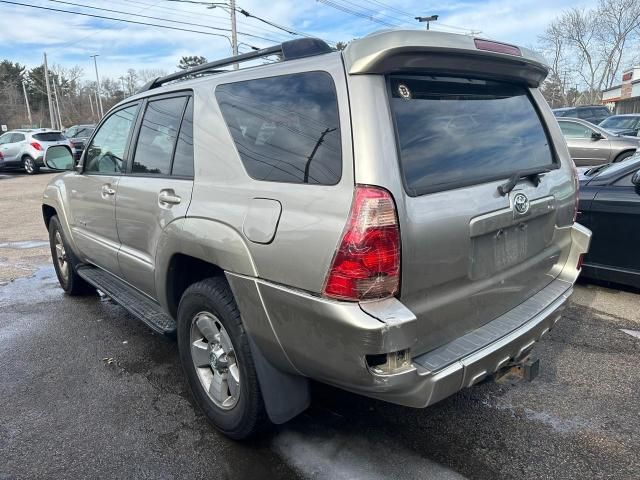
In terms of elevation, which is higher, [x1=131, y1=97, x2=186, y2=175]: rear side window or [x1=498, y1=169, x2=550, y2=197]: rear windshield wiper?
[x1=131, y1=97, x2=186, y2=175]: rear side window

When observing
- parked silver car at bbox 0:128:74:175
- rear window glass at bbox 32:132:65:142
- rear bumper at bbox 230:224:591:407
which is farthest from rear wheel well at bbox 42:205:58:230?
rear window glass at bbox 32:132:65:142

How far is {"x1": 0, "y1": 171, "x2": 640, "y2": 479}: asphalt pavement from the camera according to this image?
8.25 ft

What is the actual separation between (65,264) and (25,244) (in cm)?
346

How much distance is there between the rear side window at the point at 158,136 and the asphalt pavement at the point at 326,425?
1.43m

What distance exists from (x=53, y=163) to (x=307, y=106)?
340cm

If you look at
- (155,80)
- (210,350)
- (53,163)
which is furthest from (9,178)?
(210,350)

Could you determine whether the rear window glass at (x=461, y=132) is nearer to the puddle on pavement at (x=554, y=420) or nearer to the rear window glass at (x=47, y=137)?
the puddle on pavement at (x=554, y=420)

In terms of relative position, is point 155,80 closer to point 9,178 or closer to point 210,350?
point 210,350

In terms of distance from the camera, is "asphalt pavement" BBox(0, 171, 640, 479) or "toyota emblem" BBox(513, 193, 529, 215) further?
"asphalt pavement" BBox(0, 171, 640, 479)

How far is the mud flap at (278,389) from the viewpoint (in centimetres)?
240

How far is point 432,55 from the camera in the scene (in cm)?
214

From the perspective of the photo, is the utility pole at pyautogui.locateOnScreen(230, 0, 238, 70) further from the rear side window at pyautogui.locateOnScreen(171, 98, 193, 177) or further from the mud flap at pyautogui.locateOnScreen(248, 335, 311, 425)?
the mud flap at pyautogui.locateOnScreen(248, 335, 311, 425)

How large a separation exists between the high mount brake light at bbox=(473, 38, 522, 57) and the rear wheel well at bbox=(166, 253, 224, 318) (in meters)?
1.73

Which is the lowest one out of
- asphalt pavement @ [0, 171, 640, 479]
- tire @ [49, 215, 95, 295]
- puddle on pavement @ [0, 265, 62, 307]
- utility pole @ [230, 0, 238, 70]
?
puddle on pavement @ [0, 265, 62, 307]
